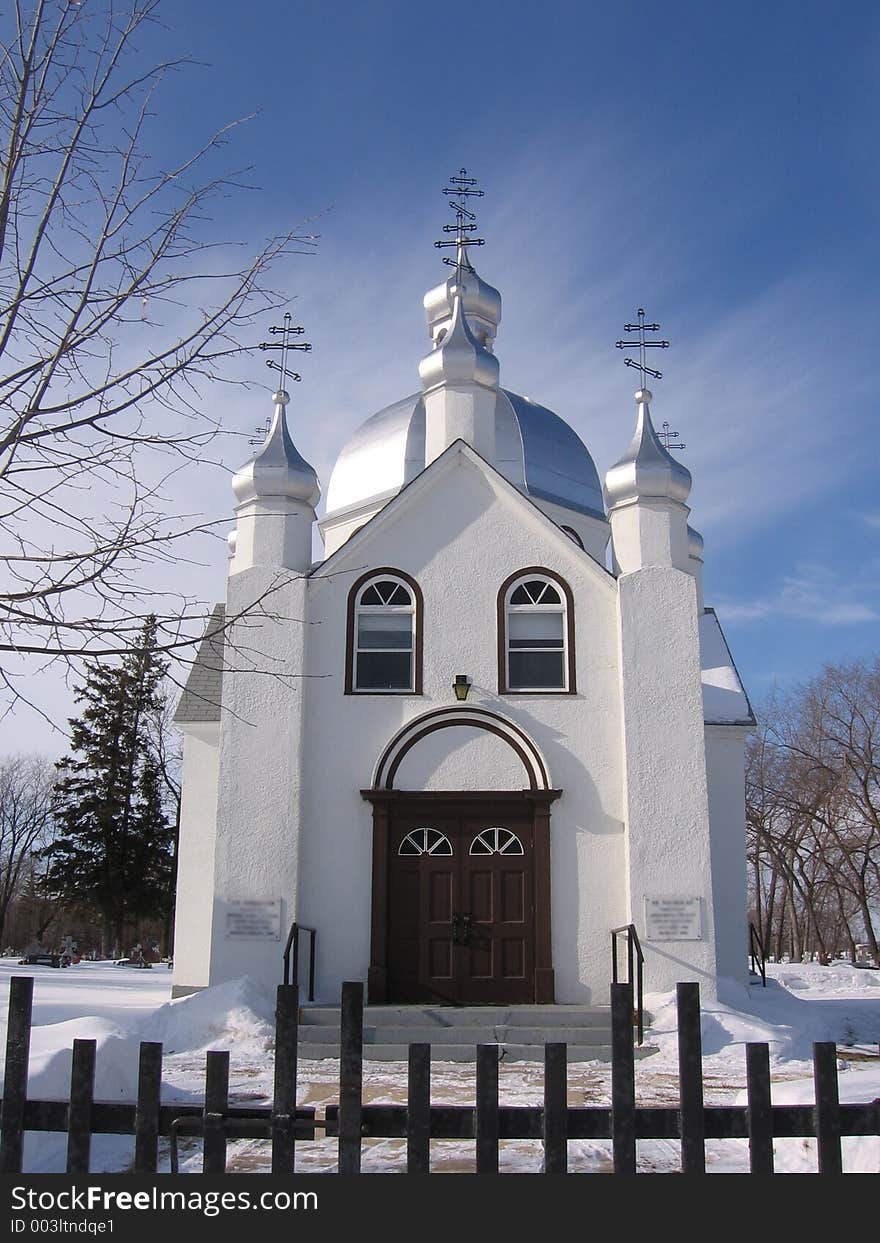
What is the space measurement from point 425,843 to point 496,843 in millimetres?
917

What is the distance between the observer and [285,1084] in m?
3.53

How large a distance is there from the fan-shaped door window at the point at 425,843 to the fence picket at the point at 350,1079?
1159 cm

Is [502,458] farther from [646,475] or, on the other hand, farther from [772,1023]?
[772,1023]

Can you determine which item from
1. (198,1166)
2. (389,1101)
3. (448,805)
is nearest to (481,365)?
(448,805)

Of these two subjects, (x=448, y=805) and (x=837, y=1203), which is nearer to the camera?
(x=837, y=1203)

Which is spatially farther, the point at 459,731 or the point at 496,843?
the point at 459,731

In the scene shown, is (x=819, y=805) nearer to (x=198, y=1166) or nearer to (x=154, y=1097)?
(x=198, y=1166)

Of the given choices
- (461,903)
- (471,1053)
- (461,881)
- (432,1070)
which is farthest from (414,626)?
(432,1070)

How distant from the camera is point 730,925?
54.1 feet

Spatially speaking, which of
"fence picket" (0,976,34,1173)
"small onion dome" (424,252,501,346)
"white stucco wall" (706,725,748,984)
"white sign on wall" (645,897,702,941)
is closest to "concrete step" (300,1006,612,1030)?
"white sign on wall" (645,897,702,941)

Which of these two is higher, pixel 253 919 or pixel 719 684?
pixel 719 684

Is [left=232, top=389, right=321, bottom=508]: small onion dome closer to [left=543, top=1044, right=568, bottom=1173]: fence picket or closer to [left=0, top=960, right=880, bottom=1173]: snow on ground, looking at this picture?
[left=0, top=960, right=880, bottom=1173]: snow on ground

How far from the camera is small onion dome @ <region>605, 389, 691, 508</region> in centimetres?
1627

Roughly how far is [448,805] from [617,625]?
3290 millimetres
